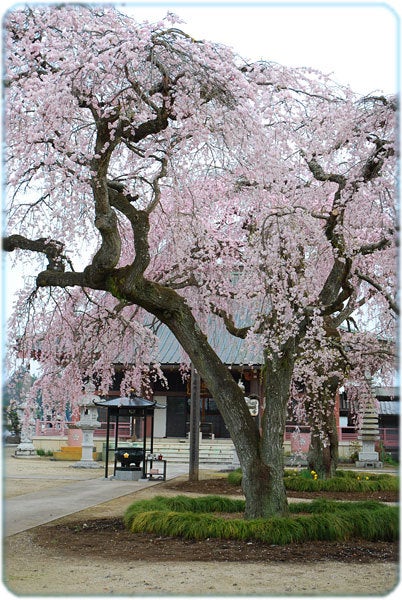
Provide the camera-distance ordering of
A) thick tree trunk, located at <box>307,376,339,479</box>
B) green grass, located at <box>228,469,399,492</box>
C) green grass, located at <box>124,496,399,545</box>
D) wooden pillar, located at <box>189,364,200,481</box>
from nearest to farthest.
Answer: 1. green grass, located at <box>124,496,399,545</box>
2. green grass, located at <box>228,469,399,492</box>
3. thick tree trunk, located at <box>307,376,339,479</box>
4. wooden pillar, located at <box>189,364,200,481</box>

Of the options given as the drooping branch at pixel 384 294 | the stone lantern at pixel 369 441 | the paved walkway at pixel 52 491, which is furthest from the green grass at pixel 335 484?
the stone lantern at pixel 369 441

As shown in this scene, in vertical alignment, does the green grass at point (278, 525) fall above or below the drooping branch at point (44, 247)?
below

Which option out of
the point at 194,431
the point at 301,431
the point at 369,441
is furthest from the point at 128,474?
the point at 301,431

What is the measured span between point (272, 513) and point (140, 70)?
19.1 ft

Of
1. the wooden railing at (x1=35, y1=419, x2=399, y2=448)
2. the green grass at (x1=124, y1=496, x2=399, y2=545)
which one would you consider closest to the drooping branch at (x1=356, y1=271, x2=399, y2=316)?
the green grass at (x1=124, y1=496, x2=399, y2=545)

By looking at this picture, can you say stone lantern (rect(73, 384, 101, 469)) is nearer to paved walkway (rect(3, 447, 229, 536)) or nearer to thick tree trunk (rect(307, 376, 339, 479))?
paved walkway (rect(3, 447, 229, 536))

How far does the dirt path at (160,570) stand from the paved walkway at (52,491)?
1.40m

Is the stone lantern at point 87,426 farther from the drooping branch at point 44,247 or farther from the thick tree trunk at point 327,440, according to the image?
the drooping branch at point 44,247

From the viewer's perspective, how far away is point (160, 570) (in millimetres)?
6660

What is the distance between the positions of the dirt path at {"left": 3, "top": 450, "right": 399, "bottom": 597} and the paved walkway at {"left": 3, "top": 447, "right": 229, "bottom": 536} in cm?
140

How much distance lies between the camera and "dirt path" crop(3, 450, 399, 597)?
5.93 metres

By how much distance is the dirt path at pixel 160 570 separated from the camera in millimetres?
5930

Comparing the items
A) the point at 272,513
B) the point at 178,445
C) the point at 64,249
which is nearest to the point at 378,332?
the point at 272,513

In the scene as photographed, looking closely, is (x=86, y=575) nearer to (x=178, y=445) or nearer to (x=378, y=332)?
(x=378, y=332)
